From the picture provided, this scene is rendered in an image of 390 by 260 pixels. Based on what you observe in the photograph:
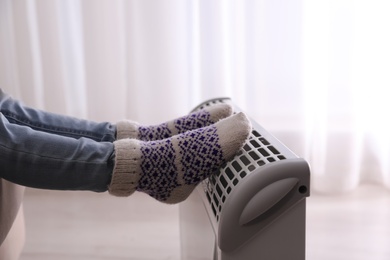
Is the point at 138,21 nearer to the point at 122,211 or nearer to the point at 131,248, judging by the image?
the point at 122,211

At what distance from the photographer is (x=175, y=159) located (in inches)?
35.1

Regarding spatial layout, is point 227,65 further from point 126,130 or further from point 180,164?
point 180,164

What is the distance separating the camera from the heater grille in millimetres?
792

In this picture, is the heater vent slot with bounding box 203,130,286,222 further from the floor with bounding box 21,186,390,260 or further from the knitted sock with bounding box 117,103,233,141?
the floor with bounding box 21,186,390,260

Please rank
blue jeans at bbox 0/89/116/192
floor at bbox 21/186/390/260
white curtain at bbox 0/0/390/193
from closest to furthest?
blue jeans at bbox 0/89/116/192 < floor at bbox 21/186/390/260 < white curtain at bbox 0/0/390/193

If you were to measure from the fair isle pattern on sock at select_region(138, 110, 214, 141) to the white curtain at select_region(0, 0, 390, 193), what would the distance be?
0.64 meters

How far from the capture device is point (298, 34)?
1.67m

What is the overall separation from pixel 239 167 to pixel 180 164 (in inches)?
4.4

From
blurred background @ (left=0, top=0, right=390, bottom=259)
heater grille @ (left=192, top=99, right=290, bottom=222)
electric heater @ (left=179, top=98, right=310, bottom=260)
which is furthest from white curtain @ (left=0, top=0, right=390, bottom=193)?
electric heater @ (left=179, top=98, right=310, bottom=260)

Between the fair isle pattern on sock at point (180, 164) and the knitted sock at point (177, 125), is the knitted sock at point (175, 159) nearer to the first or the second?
the fair isle pattern on sock at point (180, 164)

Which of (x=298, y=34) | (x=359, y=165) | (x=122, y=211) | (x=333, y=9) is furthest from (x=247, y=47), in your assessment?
(x=122, y=211)

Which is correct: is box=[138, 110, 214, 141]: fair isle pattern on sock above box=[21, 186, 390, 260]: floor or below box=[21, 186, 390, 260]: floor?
above

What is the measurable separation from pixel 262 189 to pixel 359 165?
1.07 metres

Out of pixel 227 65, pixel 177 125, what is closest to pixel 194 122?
pixel 177 125
